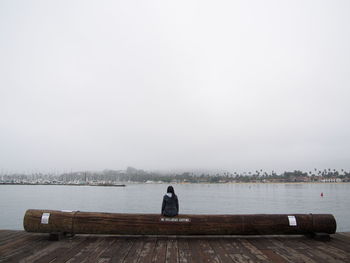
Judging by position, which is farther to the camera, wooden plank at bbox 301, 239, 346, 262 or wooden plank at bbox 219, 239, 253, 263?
wooden plank at bbox 301, 239, 346, 262

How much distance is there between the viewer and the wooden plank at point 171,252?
541 cm

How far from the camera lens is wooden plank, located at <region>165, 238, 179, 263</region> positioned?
17.7 ft

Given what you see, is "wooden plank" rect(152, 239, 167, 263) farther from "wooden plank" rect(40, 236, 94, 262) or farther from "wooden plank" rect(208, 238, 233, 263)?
"wooden plank" rect(40, 236, 94, 262)

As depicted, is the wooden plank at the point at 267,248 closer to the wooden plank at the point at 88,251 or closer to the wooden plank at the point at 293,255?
the wooden plank at the point at 293,255

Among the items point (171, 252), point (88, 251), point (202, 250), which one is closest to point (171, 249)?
point (171, 252)

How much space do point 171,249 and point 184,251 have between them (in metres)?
0.35

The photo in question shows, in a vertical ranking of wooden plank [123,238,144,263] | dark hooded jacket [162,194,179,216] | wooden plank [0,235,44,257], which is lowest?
wooden plank [0,235,44,257]

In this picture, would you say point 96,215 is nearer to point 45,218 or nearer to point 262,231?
point 45,218

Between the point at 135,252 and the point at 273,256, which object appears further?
the point at 135,252

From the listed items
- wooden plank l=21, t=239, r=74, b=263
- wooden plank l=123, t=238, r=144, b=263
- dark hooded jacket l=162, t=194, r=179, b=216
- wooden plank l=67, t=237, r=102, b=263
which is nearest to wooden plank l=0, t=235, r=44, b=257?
wooden plank l=21, t=239, r=74, b=263

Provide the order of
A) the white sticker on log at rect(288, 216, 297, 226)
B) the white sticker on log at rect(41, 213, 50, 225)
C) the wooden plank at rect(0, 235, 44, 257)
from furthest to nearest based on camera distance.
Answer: the white sticker on log at rect(288, 216, 297, 226) < the white sticker on log at rect(41, 213, 50, 225) < the wooden plank at rect(0, 235, 44, 257)

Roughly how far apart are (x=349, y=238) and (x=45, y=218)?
897cm

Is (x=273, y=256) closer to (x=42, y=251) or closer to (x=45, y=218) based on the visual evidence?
(x=42, y=251)

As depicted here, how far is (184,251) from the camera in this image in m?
6.02
